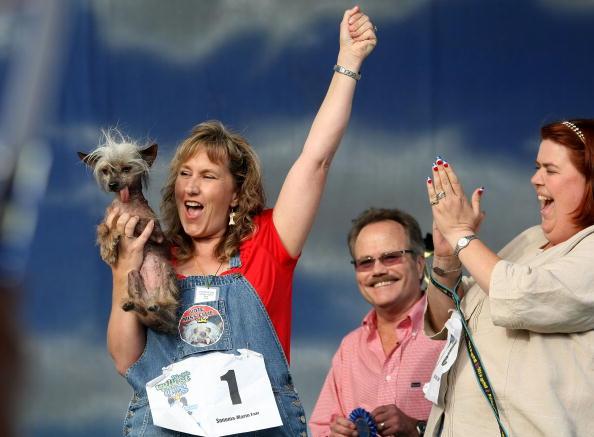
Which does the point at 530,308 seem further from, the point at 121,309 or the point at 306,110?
the point at 306,110

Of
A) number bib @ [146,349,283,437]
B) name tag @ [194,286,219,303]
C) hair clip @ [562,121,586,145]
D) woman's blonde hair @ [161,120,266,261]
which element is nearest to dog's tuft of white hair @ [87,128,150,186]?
woman's blonde hair @ [161,120,266,261]

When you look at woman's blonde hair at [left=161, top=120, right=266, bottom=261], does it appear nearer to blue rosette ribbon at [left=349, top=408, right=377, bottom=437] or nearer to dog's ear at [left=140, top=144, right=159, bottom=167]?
dog's ear at [left=140, top=144, right=159, bottom=167]

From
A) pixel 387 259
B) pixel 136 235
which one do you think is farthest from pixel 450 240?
pixel 387 259

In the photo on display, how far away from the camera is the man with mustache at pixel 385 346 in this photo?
306 centimetres

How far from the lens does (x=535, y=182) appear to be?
7.17 ft

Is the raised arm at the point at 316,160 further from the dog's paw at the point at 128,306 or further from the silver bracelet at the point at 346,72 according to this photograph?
the dog's paw at the point at 128,306

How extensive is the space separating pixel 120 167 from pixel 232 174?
336mm

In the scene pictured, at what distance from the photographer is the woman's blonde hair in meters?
2.52

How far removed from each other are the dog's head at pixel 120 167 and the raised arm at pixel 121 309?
9cm

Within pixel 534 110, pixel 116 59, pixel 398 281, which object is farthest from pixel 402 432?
pixel 116 59

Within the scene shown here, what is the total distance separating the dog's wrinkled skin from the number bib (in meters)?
0.15

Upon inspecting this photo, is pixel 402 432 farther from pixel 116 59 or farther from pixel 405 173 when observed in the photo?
pixel 116 59

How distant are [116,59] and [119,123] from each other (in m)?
0.32

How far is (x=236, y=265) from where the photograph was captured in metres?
2.42
